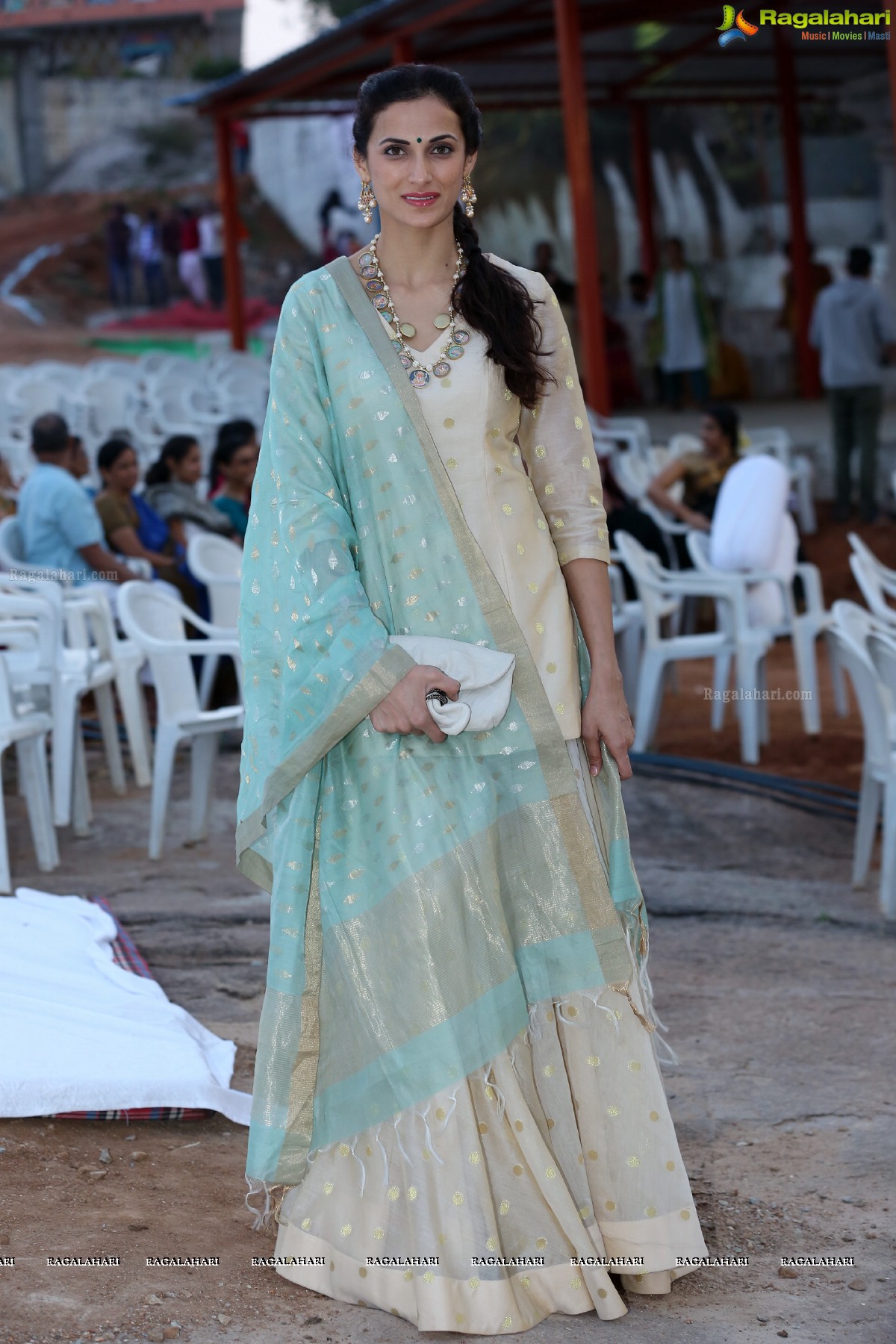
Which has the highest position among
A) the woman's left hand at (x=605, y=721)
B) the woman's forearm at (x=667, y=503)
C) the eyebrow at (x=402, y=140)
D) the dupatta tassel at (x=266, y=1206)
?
the eyebrow at (x=402, y=140)

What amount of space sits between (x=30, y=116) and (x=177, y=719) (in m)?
29.9

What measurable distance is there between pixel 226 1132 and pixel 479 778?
1.08 m

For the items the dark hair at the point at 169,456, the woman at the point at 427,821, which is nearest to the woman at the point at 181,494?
the dark hair at the point at 169,456

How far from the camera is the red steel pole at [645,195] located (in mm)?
16516

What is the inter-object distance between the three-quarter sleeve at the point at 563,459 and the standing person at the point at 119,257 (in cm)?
2706

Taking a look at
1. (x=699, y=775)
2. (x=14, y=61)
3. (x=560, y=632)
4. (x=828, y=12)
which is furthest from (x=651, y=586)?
(x=14, y=61)

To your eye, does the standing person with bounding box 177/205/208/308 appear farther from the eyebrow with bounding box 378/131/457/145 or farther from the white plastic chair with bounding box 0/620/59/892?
the eyebrow with bounding box 378/131/457/145

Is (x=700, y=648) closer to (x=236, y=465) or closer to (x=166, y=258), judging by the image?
(x=236, y=465)

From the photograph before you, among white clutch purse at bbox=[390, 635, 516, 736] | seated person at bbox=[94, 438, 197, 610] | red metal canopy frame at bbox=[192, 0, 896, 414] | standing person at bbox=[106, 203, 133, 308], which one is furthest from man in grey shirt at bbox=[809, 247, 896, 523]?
standing person at bbox=[106, 203, 133, 308]

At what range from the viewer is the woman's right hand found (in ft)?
6.74

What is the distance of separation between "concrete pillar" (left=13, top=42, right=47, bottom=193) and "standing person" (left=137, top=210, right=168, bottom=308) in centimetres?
533

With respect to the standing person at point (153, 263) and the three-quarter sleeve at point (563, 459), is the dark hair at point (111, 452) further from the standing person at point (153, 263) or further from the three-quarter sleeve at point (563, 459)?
the standing person at point (153, 263)

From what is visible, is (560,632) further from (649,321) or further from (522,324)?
(649,321)

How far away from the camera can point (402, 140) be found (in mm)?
2158
